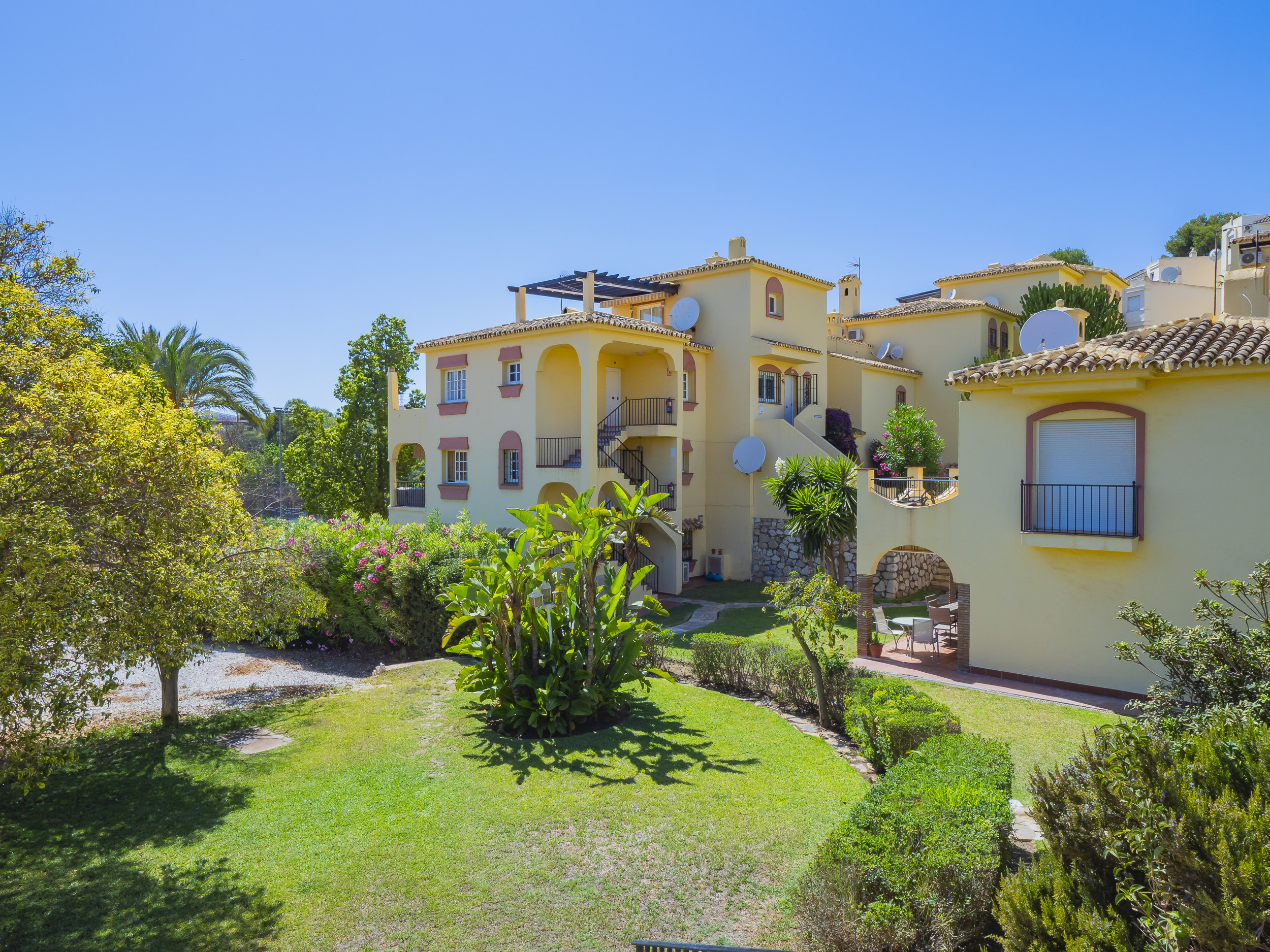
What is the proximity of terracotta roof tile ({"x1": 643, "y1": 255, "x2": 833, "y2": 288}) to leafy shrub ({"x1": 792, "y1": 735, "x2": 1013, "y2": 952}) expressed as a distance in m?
23.1

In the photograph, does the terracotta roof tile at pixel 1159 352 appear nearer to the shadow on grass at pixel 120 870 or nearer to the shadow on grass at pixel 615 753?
the shadow on grass at pixel 615 753

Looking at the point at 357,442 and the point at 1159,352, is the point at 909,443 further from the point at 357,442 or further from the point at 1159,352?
the point at 357,442

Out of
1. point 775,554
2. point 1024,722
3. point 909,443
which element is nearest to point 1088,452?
point 1024,722

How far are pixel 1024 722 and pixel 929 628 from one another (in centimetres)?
470

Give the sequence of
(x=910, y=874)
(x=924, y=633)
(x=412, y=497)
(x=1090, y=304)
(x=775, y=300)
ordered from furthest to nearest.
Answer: (x=412, y=497), (x=775, y=300), (x=1090, y=304), (x=924, y=633), (x=910, y=874)

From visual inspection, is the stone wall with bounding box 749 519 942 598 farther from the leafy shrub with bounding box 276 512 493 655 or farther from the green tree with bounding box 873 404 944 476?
the leafy shrub with bounding box 276 512 493 655

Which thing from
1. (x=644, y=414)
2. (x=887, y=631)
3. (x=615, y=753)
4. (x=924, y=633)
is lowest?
(x=887, y=631)

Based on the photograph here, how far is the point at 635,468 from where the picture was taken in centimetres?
2789

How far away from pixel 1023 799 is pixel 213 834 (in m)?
8.87

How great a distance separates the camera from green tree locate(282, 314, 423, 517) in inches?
1340

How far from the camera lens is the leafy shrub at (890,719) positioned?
950cm

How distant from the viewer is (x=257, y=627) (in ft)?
41.0

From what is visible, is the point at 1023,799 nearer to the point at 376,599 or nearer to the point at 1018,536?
the point at 1018,536

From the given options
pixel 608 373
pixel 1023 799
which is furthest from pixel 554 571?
pixel 608 373
